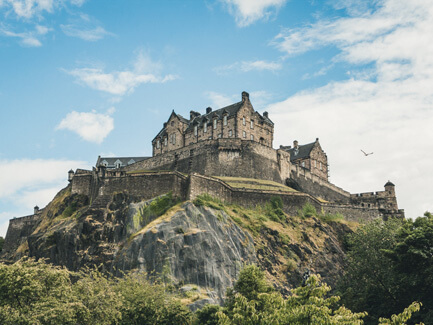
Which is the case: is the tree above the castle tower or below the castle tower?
below

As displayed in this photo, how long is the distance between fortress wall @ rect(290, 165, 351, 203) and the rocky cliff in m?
16.3

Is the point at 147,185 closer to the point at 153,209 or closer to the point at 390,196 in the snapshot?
the point at 153,209

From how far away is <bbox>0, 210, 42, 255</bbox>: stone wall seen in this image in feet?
273

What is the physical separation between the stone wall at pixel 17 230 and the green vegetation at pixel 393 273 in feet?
175

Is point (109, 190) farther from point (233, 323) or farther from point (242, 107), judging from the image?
point (233, 323)

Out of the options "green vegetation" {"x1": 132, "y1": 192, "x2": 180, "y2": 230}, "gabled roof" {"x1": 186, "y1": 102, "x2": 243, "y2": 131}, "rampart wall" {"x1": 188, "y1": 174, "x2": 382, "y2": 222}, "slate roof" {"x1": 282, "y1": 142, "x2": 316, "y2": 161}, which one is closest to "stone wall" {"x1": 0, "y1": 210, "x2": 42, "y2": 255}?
"gabled roof" {"x1": 186, "y1": 102, "x2": 243, "y2": 131}

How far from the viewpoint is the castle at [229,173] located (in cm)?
6241

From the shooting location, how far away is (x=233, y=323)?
89.9 ft

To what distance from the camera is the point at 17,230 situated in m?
86.2

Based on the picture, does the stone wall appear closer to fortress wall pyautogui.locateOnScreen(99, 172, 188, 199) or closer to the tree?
fortress wall pyautogui.locateOnScreen(99, 172, 188, 199)

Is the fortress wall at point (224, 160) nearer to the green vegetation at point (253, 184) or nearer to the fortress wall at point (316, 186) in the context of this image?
the green vegetation at point (253, 184)

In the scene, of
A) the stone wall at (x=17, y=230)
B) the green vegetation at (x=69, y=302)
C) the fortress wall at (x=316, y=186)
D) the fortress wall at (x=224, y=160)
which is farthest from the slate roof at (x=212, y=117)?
the green vegetation at (x=69, y=302)

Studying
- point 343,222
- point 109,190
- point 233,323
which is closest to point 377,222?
point 343,222

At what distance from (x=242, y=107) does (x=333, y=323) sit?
62060 mm
